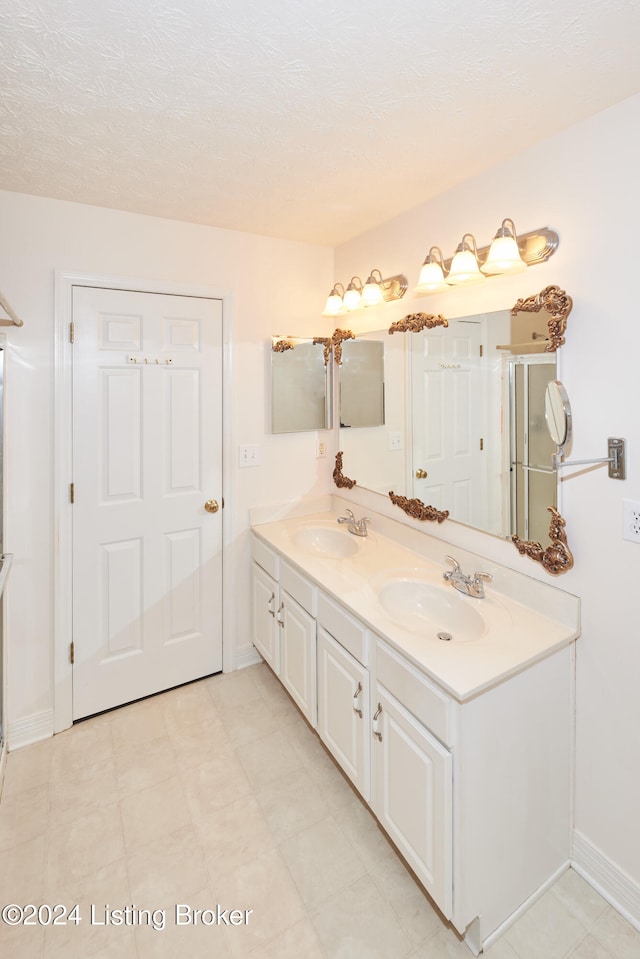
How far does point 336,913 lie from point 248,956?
27 centimetres

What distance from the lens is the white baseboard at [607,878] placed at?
139 cm

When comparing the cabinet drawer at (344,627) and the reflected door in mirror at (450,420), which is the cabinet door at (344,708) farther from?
the reflected door in mirror at (450,420)

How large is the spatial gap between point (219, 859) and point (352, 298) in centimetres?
237

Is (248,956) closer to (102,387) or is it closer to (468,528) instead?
(468,528)

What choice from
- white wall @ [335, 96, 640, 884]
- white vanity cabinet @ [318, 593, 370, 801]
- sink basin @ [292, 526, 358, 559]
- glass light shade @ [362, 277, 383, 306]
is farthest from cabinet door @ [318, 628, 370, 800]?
glass light shade @ [362, 277, 383, 306]

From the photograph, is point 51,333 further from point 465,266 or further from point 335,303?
point 465,266

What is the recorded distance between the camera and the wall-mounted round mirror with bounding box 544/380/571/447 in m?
1.40

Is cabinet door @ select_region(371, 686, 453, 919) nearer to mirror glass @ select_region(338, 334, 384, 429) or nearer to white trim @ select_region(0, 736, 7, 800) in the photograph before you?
mirror glass @ select_region(338, 334, 384, 429)

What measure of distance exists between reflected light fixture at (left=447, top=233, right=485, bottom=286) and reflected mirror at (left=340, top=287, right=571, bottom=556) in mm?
157

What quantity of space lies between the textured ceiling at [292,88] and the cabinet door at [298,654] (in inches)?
68.9

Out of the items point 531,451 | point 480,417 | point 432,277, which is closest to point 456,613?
point 531,451

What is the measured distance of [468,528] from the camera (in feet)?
6.10

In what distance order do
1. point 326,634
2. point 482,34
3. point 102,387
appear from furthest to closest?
point 102,387 < point 326,634 < point 482,34

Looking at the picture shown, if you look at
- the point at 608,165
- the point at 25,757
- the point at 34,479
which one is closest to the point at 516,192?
the point at 608,165
